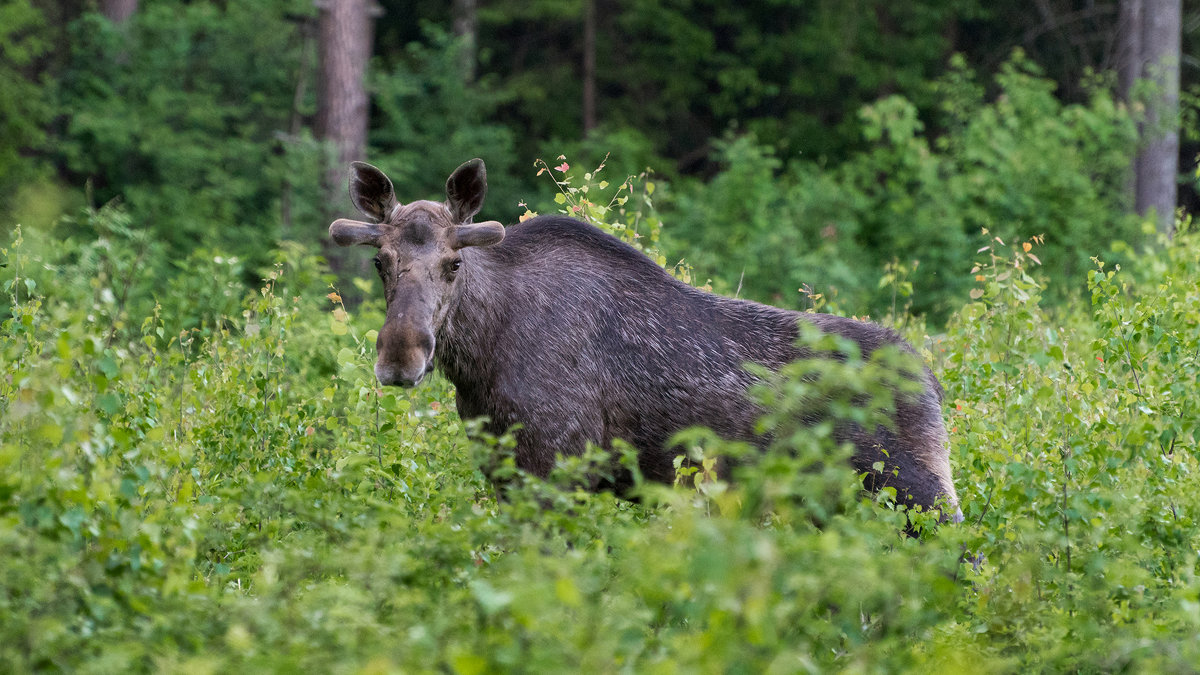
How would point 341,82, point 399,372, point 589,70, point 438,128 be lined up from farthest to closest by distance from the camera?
point 589,70 < point 438,128 < point 341,82 < point 399,372

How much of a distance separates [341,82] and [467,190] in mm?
12006

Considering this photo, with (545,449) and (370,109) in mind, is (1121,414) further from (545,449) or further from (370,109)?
(370,109)

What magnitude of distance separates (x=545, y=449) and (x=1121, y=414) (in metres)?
3.26

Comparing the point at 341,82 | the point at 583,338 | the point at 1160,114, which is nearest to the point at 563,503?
the point at 583,338

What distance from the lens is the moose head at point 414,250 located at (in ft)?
17.2

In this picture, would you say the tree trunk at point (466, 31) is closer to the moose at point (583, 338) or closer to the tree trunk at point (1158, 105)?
the tree trunk at point (1158, 105)

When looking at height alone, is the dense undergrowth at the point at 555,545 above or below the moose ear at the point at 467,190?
below

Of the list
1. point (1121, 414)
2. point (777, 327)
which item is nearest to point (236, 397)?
point (777, 327)

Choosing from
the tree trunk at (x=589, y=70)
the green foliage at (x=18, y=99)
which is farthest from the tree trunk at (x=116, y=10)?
the tree trunk at (x=589, y=70)

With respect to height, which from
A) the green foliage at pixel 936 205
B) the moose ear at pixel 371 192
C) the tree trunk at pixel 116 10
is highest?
the tree trunk at pixel 116 10

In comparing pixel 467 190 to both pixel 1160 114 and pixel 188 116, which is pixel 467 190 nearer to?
pixel 1160 114

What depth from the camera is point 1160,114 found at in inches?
690

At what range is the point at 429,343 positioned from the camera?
209 inches

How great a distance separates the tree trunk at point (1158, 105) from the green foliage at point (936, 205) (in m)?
0.28
